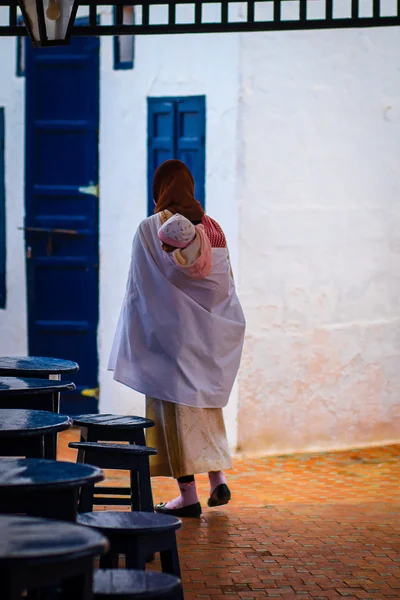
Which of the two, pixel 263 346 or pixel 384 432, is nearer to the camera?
pixel 263 346

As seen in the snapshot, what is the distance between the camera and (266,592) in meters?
4.86

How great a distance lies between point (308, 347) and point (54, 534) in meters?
6.00

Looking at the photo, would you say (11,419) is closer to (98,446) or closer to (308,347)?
(98,446)

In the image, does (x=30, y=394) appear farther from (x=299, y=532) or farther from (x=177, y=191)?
(x=299, y=532)

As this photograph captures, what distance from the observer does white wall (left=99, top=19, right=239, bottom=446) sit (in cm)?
835

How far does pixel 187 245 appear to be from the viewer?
603 cm

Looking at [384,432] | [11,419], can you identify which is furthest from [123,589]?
[384,432]

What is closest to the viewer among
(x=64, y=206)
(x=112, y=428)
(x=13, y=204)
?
(x=112, y=428)

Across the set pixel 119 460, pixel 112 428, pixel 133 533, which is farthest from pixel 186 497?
pixel 133 533

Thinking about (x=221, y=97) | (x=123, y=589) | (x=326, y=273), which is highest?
(x=221, y=97)

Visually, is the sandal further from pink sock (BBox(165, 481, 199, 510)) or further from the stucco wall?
the stucco wall

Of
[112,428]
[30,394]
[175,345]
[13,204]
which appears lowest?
[112,428]

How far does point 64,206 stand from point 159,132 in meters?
1.01

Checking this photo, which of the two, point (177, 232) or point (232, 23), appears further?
point (177, 232)
